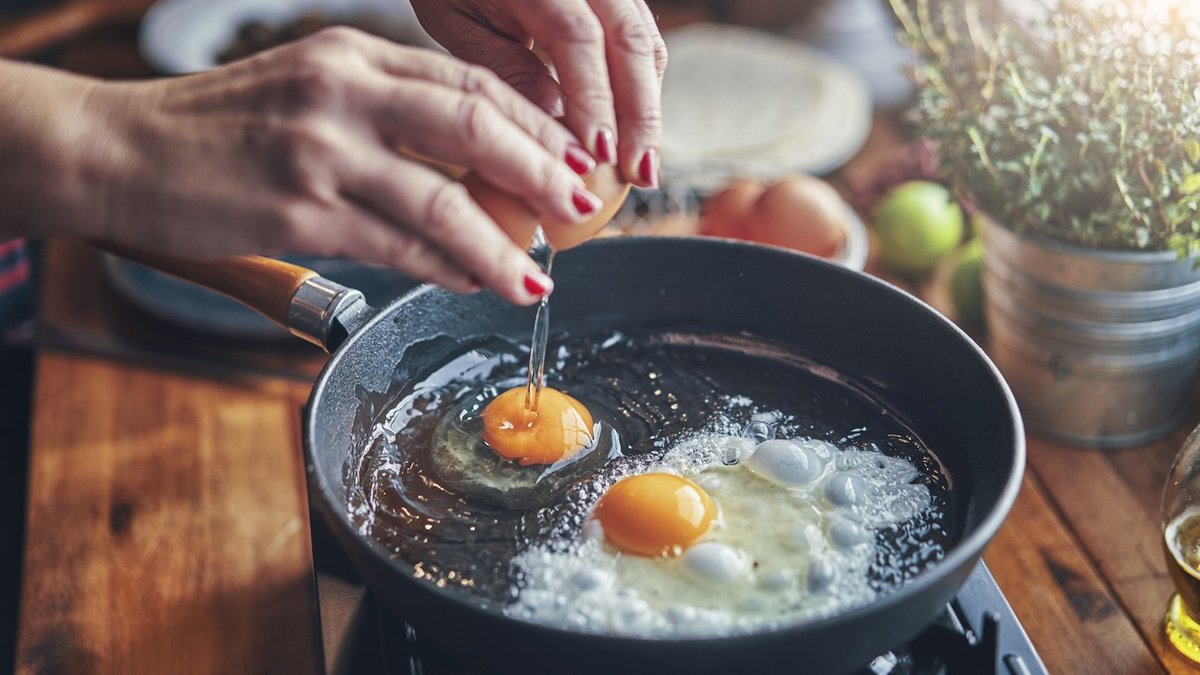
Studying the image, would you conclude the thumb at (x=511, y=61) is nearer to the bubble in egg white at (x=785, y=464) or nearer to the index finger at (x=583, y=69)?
the index finger at (x=583, y=69)

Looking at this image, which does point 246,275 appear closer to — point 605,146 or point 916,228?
point 605,146

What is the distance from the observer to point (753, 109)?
2.45 meters

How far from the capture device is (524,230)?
0.97m

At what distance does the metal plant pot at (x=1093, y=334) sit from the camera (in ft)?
4.82

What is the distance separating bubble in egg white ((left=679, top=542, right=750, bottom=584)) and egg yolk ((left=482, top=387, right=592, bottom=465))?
232mm

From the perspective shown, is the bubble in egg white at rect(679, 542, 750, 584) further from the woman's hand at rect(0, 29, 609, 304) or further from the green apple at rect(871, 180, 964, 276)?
the green apple at rect(871, 180, 964, 276)

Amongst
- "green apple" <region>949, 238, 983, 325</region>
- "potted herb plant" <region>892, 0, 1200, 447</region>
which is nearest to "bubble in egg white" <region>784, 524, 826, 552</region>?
"potted herb plant" <region>892, 0, 1200, 447</region>

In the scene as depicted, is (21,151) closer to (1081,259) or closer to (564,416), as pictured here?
(564,416)

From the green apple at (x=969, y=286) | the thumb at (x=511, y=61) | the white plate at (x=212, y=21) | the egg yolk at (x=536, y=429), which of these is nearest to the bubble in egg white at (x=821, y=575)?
the egg yolk at (x=536, y=429)

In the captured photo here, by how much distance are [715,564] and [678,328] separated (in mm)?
457

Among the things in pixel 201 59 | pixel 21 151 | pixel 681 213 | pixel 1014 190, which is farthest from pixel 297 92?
pixel 201 59

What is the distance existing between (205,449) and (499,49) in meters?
0.80

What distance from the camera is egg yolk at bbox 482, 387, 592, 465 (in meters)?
1.21

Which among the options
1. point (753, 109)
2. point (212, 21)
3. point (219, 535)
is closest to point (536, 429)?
point (219, 535)
